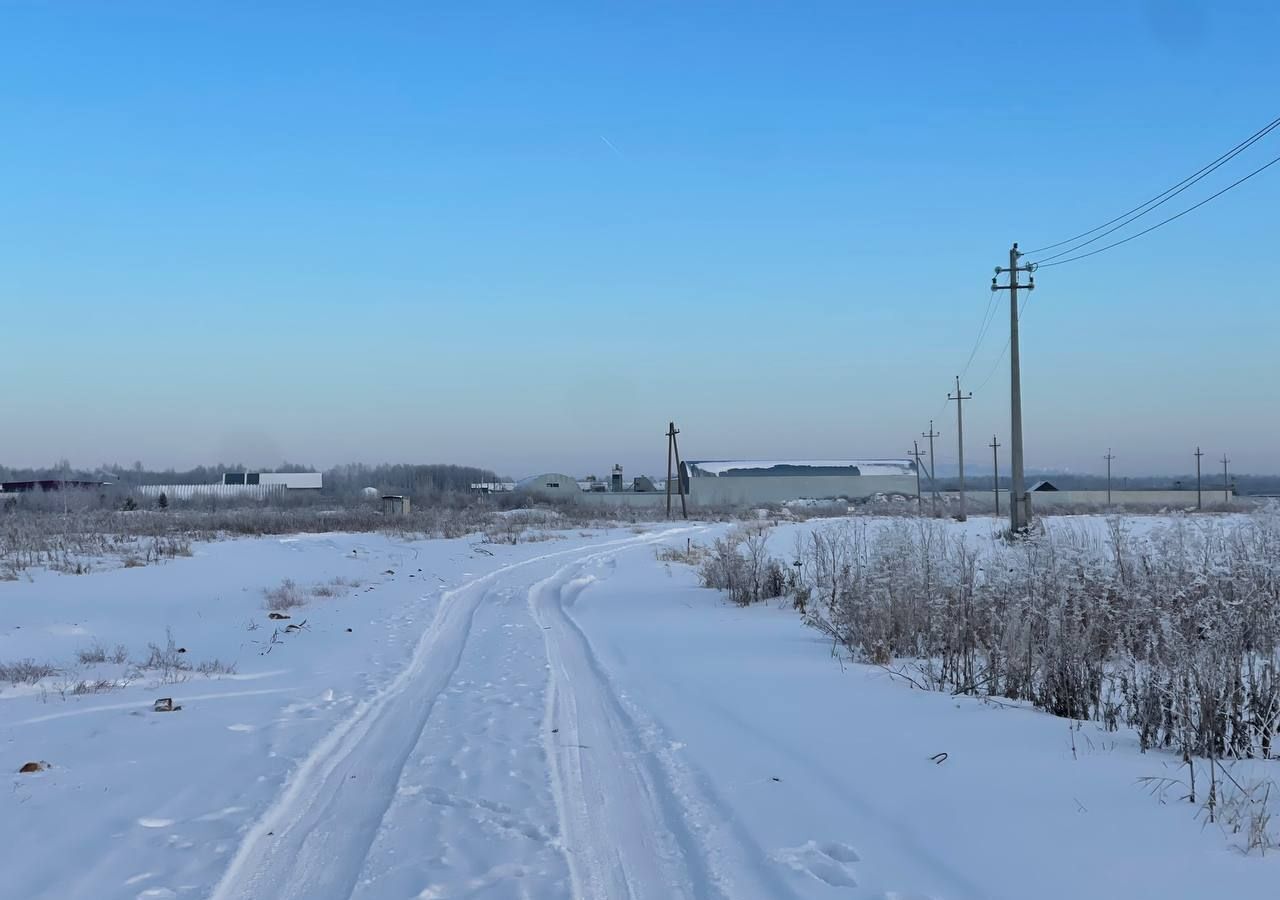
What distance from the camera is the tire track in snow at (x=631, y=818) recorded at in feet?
14.4

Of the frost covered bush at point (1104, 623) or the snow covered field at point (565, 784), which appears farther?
the frost covered bush at point (1104, 623)

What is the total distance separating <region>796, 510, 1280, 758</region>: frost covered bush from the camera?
632 cm

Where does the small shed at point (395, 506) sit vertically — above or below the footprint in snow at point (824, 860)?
above

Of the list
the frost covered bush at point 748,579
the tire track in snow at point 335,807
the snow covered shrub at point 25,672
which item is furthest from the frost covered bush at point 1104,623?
the snow covered shrub at point 25,672

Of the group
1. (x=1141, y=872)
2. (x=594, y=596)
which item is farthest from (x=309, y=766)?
(x=594, y=596)

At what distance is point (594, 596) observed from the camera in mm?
19141

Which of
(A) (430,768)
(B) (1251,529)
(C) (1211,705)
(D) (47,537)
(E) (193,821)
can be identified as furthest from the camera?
(D) (47,537)

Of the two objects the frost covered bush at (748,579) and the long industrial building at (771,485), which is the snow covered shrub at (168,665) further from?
the long industrial building at (771,485)

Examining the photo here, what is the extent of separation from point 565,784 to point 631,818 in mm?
781

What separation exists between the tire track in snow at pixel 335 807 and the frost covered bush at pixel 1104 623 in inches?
197

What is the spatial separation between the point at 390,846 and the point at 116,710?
4.64 metres

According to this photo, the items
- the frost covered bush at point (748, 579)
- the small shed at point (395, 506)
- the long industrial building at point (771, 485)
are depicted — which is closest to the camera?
the frost covered bush at point (748, 579)

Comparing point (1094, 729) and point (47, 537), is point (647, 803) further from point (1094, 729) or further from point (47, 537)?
point (47, 537)

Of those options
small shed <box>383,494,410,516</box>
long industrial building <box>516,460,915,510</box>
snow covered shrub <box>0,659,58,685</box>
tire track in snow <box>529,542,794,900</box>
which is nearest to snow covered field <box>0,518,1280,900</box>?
tire track in snow <box>529,542,794,900</box>
